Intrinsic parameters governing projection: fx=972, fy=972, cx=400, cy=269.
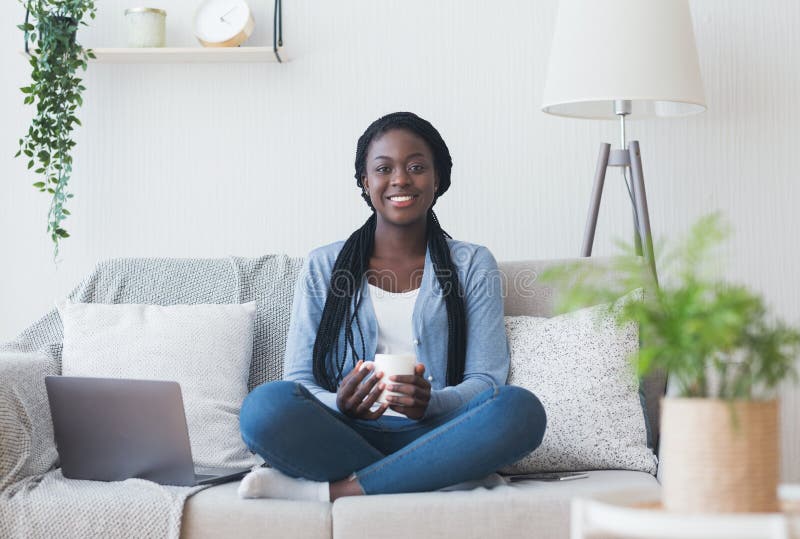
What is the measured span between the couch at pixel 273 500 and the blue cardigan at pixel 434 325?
11 centimetres

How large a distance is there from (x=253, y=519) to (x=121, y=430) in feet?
1.19

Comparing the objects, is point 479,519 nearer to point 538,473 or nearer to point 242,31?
point 538,473

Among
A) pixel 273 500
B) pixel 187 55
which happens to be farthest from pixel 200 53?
pixel 273 500

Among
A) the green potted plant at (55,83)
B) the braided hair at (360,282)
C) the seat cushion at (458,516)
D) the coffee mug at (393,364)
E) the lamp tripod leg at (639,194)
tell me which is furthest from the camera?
the green potted plant at (55,83)

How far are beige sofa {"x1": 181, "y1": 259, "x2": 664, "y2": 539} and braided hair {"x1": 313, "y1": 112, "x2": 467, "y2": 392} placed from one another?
46cm

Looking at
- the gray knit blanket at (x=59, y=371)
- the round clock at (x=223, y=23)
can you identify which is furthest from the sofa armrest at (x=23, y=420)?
the round clock at (x=223, y=23)

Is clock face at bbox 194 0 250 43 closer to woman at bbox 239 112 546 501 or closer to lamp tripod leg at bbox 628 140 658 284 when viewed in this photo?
woman at bbox 239 112 546 501

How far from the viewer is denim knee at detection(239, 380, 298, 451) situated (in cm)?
185

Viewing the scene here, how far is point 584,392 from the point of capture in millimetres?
2117

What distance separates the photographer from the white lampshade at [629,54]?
7.90 ft

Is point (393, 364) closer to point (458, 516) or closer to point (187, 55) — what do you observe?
point (458, 516)

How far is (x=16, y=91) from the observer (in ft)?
9.62

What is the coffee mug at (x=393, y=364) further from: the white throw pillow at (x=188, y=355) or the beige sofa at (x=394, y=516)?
the white throw pillow at (x=188, y=355)

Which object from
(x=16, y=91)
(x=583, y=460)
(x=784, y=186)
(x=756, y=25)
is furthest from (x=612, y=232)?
(x=16, y=91)
